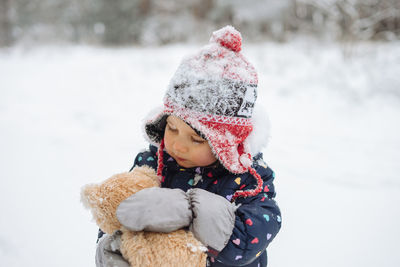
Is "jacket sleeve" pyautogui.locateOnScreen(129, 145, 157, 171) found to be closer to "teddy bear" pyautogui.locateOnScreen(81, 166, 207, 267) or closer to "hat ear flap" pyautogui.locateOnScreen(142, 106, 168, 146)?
"hat ear flap" pyautogui.locateOnScreen(142, 106, 168, 146)

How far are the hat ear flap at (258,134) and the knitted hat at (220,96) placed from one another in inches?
1.5

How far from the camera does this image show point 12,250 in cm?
162

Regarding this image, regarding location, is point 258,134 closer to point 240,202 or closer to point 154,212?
point 240,202

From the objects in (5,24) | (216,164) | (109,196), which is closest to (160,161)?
(216,164)

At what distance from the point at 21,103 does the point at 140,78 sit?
2.33 metres

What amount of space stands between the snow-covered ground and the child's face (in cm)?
66

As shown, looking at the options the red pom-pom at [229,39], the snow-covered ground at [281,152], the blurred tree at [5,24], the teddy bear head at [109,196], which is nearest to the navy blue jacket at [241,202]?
the teddy bear head at [109,196]

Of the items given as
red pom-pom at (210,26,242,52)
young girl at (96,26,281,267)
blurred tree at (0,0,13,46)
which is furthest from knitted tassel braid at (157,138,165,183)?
blurred tree at (0,0,13,46)

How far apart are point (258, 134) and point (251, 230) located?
1.20ft

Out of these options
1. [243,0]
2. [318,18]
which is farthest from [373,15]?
[243,0]

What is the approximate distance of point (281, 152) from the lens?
9.54ft

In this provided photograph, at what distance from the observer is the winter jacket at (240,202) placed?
867 mm

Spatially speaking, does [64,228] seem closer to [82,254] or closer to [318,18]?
[82,254]

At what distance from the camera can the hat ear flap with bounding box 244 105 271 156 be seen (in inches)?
42.4
